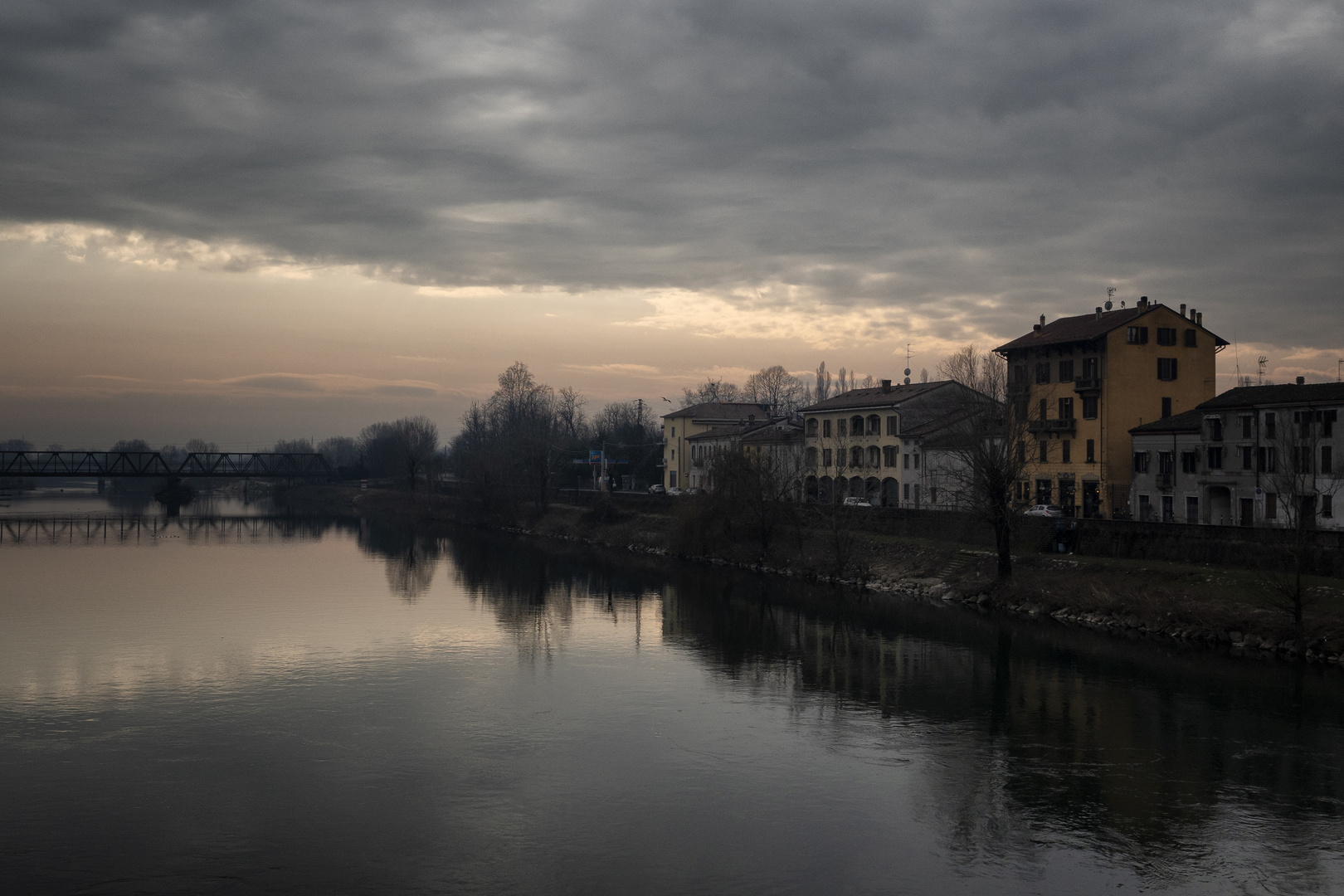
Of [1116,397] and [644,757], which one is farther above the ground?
[1116,397]

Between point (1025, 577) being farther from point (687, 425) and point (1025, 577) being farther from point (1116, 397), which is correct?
point (687, 425)

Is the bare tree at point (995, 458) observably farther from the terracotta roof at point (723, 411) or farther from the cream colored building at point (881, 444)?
the terracotta roof at point (723, 411)

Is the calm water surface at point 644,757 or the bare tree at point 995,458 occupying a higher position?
the bare tree at point 995,458

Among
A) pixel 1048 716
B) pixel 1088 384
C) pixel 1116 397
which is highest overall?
pixel 1088 384

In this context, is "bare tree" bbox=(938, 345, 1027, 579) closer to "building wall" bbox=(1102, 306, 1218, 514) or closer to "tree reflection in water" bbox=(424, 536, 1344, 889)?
"tree reflection in water" bbox=(424, 536, 1344, 889)

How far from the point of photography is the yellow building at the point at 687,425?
117562mm

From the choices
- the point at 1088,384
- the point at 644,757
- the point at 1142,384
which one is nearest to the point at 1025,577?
the point at 1088,384

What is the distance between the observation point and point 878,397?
86.4m

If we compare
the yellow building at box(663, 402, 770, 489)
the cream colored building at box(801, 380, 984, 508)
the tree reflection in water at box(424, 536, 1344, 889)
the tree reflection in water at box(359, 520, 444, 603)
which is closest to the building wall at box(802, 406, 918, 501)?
the cream colored building at box(801, 380, 984, 508)

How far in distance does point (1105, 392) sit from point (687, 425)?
186 ft

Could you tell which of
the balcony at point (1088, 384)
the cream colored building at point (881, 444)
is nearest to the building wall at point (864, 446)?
the cream colored building at point (881, 444)

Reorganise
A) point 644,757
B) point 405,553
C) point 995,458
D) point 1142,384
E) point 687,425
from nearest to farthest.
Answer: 1. point 644,757
2. point 995,458
3. point 1142,384
4. point 405,553
5. point 687,425

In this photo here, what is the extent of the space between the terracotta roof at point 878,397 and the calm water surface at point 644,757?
123ft

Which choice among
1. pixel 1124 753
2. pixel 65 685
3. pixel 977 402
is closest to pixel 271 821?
pixel 65 685
